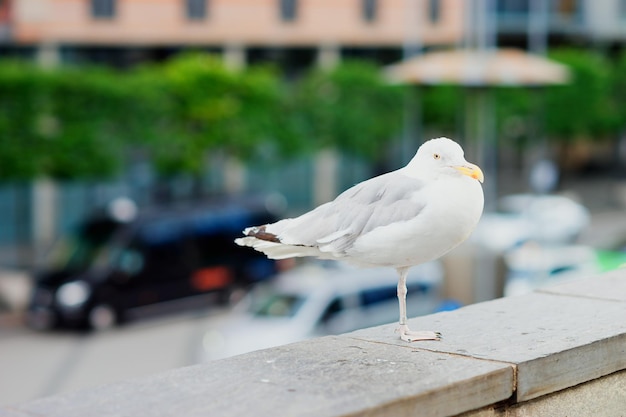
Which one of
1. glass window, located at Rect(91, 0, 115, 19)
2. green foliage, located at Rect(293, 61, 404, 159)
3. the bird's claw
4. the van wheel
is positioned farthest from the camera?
glass window, located at Rect(91, 0, 115, 19)

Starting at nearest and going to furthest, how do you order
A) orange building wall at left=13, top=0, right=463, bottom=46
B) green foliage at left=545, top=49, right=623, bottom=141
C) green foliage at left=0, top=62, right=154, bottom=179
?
1. green foliage at left=0, top=62, right=154, bottom=179
2. orange building wall at left=13, top=0, right=463, bottom=46
3. green foliage at left=545, top=49, right=623, bottom=141

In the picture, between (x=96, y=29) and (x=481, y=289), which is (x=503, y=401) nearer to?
(x=481, y=289)

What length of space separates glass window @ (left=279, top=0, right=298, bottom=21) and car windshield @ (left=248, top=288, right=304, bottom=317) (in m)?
23.6

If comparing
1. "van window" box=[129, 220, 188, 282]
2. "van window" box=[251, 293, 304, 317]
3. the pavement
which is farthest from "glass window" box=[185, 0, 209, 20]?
"van window" box=[251, 293, 304, 317]

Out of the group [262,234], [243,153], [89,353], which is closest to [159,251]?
[89,353]

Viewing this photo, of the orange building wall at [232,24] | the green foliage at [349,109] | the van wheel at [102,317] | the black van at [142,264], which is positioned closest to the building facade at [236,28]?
the orange building wall at [232,24]

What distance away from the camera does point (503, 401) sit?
407 centimetres

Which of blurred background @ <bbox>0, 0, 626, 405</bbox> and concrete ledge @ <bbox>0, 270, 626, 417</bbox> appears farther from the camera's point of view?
blurred background @ <bbox>0, 0, 626, 405</bbox>

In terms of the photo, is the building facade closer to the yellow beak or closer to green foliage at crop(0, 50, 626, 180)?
green foliage at crop(0, 50, 626, 180)

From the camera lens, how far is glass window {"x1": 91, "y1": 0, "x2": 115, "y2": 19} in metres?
36.6

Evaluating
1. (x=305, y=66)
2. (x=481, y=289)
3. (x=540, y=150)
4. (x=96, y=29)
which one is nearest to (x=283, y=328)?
(x=481, y=289)

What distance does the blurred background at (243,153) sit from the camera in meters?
19.0

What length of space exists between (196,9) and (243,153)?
328 inches

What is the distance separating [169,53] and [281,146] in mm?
7440
